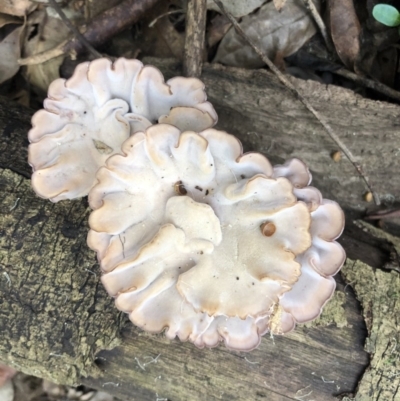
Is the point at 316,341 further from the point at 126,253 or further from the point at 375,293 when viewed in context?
the point at 126,253

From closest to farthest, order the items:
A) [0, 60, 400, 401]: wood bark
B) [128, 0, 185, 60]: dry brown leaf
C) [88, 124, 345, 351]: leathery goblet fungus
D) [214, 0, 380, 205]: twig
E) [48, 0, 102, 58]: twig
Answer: [88, 124, 345, 351]: leathery goblet fungus, [0, 60, 400, 401]: wood bark, [214, 0, 380, 205]: twig, [48, 0, 102, 58]: twig, [128, 0, 185, 60]: dry brown leaf

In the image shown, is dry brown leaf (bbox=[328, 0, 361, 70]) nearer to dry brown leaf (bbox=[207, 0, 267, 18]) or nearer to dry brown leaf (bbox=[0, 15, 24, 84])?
dry brown leaf (bbox=[207, 0, 267, 18])

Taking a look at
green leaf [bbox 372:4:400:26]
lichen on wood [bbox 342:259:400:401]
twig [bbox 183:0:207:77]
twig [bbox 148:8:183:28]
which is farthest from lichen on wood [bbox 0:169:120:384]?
green leaf [bbox 372:4:400:26]

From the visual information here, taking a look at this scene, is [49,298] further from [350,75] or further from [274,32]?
[350,75]

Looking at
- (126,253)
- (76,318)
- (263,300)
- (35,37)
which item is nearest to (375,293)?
(263,300)

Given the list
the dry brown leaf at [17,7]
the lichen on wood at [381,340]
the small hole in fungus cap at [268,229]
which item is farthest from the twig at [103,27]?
the lichen on wood at [381,340]

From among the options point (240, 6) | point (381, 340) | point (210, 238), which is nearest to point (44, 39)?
point (240, 6)
